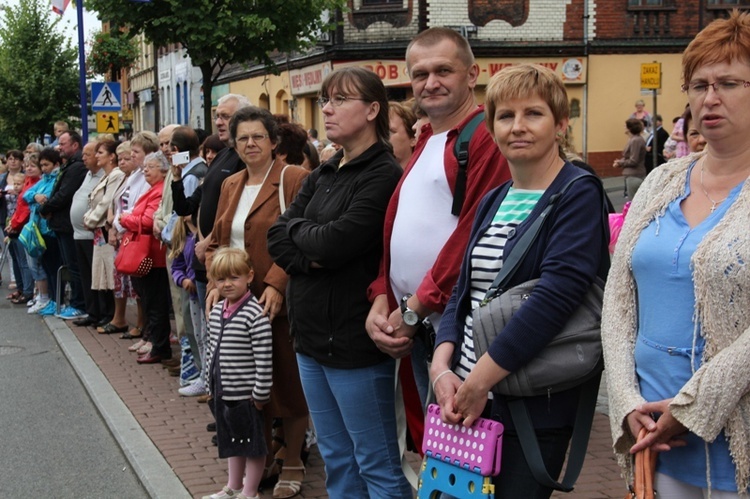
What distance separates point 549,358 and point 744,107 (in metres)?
0.92

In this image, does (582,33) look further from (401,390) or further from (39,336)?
(401,390)

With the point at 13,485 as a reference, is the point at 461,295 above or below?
above

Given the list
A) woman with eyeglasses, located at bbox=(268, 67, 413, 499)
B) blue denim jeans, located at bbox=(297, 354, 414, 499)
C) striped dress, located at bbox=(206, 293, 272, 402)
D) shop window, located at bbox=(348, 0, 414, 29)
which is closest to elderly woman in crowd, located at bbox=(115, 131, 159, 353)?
striped dress, located at bbox=(206, 293, 272, 402)

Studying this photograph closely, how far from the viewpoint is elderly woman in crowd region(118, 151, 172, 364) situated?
9.07 meters

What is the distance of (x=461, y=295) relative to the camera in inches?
128

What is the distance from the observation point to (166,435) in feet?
22.6

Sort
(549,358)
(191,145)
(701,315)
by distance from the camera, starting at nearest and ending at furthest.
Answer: (701,315), (549,358), (191,145)

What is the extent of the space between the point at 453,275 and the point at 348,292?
78 cm

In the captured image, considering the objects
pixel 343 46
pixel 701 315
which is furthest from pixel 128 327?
pixel 343 46

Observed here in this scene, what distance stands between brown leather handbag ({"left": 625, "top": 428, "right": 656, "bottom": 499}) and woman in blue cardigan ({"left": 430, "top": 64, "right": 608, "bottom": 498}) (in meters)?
0.38

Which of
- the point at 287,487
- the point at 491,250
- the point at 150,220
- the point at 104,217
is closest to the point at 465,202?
the point at 491,250

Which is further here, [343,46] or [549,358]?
[343,46]

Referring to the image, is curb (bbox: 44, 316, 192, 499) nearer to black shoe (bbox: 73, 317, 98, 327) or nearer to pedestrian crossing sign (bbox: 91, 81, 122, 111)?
black shoe (bbox: 73, 317, 98, 327)

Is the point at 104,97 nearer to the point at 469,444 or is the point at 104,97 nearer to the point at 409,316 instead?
the point at 409,316
